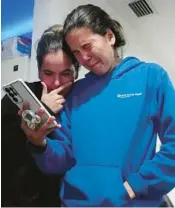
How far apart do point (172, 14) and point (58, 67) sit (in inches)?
25.7

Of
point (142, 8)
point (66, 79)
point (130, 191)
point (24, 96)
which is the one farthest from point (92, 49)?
point (142, 8)

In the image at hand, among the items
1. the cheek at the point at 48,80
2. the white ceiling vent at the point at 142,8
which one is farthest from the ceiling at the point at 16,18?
the white ceiling vent at the point at 142,8

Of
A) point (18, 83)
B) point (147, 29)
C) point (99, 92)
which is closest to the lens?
point (18, 83)

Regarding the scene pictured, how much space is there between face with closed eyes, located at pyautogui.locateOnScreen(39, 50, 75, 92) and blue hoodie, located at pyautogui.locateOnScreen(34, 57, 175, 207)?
4.1 inches

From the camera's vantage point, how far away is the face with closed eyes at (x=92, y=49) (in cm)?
90

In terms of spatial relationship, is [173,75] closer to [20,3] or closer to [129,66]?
[129,66]

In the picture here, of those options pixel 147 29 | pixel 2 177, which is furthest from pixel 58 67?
pixel 147 29

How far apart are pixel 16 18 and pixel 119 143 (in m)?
0.54

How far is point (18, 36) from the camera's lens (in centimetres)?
99

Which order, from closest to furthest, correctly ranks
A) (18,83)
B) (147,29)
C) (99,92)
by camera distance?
1. (18,83)
2. (99,92)
3. (147,29)

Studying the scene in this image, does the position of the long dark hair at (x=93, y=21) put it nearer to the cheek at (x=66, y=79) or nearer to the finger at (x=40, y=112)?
the cheek at (x=66, y=79)

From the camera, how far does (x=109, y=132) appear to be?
88cm

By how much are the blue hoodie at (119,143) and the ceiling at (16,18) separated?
12.7 inches

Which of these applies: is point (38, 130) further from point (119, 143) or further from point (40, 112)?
point (119, 143)
